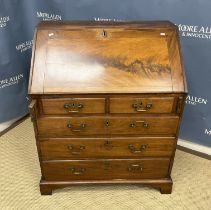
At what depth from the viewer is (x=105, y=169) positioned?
2.34 metres

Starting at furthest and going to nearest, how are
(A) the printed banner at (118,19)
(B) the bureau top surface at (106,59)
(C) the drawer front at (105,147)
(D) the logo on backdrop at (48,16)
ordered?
(D) the logo on backdrop at (48,16), (A) the printed banner at (118,19), (C) the drawer front at (105,147), (B) the bureau top surface at (106,59)

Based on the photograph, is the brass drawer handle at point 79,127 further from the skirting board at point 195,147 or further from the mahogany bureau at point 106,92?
the skirting board at point 195,147

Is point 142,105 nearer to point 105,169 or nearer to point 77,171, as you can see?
point 105,169

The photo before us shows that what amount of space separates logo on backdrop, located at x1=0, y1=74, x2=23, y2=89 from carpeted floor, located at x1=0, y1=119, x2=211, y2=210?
2.29 feet

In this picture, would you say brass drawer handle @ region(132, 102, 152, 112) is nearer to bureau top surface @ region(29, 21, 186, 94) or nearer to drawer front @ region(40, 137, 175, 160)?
bureau top surface @ region(29, 21, 186, 94)

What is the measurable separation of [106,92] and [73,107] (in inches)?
9.8

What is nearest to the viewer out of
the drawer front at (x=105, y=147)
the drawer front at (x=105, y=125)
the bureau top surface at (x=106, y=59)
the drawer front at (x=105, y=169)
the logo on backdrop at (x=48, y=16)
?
the bureau top surface at (x=106, y=59)

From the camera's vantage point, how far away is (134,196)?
2.50m

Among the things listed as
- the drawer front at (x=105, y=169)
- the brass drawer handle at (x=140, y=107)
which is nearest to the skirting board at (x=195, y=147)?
the drawer front at (x=105, y=169)

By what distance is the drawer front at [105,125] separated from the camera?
205 cm

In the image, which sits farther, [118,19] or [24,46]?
[24,46]

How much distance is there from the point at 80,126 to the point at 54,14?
1231 millimetres

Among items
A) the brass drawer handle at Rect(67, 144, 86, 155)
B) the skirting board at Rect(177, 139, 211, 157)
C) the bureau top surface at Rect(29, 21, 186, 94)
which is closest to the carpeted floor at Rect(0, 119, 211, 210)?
the skirting board at Rect(177, 139, 211, 157)

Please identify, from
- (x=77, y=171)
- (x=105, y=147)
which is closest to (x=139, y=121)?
(x=105, y=147)
